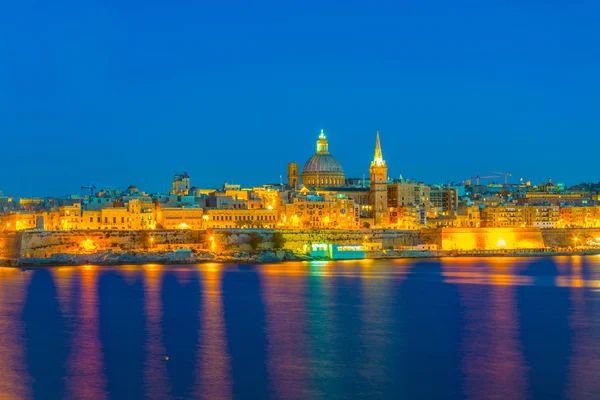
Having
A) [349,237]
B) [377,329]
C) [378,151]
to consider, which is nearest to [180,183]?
[378,151]

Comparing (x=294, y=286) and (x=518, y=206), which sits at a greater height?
(x=518, y=206)

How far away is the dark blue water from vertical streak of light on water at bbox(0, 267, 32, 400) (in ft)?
0.10

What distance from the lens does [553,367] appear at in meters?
14.3

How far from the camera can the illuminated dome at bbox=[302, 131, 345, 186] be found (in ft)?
191

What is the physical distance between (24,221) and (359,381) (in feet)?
114

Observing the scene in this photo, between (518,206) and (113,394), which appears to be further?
(518,206)

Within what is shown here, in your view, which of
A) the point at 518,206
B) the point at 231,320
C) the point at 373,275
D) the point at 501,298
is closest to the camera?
the point at 231,320

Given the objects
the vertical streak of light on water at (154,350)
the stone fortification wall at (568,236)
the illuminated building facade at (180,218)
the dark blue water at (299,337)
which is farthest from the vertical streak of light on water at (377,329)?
the stone fortification wall at (568,236)

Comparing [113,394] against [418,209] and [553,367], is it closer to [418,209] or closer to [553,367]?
[553,367]

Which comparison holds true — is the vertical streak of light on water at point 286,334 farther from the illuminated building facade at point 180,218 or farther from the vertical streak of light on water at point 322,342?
the illuminated building facade at point 180,218

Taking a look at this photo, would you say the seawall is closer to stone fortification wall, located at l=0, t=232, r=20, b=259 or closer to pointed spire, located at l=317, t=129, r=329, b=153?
stone fortification wall, located at l=0, t=232, r=20, b=259

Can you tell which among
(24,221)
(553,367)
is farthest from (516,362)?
(24,221)

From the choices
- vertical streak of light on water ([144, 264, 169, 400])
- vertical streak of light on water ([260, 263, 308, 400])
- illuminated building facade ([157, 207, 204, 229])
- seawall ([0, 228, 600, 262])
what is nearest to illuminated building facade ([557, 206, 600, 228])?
seawall ([0, 228, 600, 262])

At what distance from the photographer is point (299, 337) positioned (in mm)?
17109
